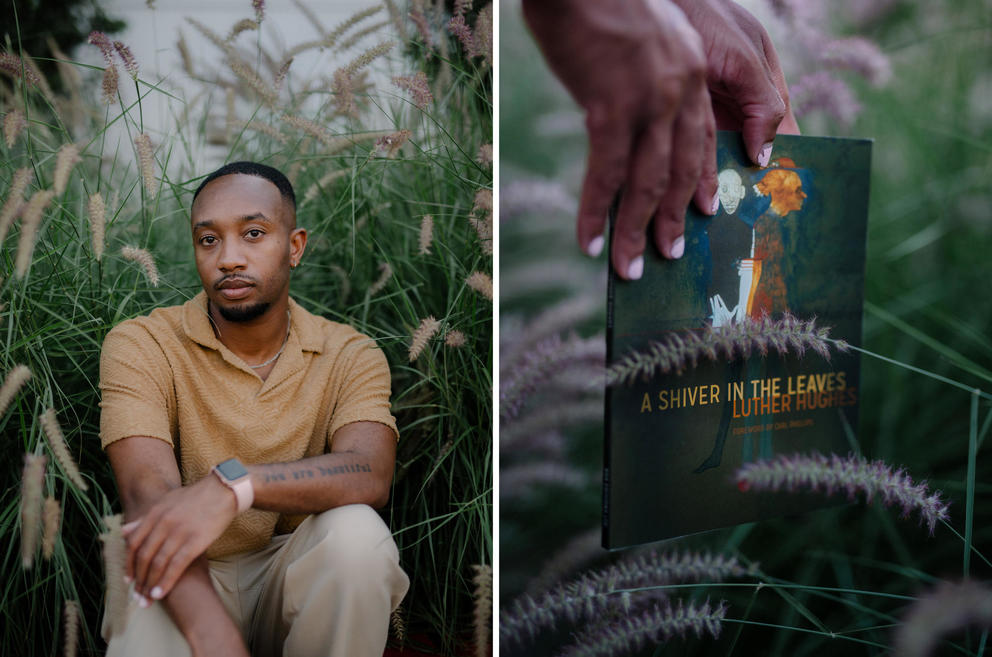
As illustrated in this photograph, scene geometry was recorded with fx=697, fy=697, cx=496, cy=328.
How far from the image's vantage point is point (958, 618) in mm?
1149

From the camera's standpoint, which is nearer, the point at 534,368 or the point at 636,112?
the point at 636,112

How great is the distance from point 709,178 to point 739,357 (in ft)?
1.34

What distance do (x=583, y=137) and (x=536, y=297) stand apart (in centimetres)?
44

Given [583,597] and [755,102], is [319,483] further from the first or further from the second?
[755,102]

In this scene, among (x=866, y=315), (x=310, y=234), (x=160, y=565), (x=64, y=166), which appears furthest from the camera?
(x=866, y=315)

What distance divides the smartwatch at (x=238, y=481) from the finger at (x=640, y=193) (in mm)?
815

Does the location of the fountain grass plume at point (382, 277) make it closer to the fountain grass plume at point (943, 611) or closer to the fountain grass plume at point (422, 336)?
the fountain grass plume at point (422, 336)

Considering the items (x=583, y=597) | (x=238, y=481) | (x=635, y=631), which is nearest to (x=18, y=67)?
(x=238, y=481)

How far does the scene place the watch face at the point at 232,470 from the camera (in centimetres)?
130

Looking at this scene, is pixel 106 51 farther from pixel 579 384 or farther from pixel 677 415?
pixel 677 415

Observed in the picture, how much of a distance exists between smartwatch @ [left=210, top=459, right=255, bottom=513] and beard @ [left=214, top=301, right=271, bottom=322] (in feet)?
1.10

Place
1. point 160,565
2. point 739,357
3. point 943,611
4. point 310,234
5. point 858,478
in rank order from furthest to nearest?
point 310,234 → point 739,357 → point 858,478 → point 160,565 → point 943,611

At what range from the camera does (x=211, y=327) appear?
1.54 metres

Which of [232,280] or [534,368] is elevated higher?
[232,280]
